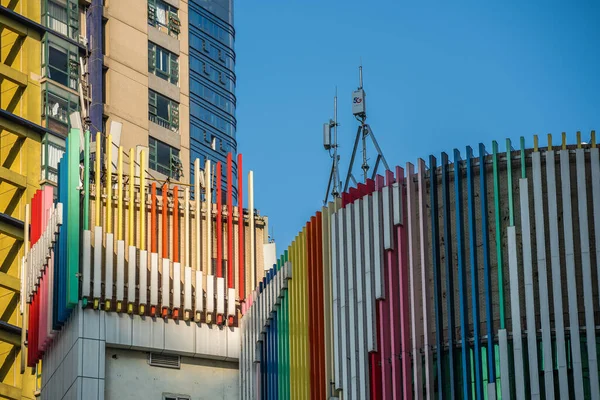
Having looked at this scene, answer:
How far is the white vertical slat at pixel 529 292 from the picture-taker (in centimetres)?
4091

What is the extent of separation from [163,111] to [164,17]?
314 inches

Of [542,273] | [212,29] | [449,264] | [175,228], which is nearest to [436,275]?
[449,264]

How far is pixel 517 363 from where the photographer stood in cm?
4122

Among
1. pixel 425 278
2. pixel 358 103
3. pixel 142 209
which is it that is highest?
pixel 358 103

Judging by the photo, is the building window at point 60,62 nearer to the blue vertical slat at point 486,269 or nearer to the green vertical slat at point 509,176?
the blue vertical slat at point 486,269

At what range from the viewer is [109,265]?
52.9 meters

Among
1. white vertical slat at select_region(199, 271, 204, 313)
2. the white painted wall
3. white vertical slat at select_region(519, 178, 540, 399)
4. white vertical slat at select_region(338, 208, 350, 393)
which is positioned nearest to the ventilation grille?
the white painted wall

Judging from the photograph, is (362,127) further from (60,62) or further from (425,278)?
(60,62)

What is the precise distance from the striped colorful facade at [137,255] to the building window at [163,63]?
53608 mm

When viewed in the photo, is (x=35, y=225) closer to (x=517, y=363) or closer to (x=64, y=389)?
(x=64, y=389)

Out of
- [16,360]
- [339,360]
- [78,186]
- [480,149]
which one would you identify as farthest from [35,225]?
[16,360]

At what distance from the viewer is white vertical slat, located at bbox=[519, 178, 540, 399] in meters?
40.9

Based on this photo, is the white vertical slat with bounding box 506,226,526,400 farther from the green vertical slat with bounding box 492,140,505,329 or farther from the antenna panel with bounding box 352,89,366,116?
the antenna panel with bounding box 352,89,366,116

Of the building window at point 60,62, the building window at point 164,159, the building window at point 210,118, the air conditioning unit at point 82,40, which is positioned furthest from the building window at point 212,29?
the building window at point 60,62
